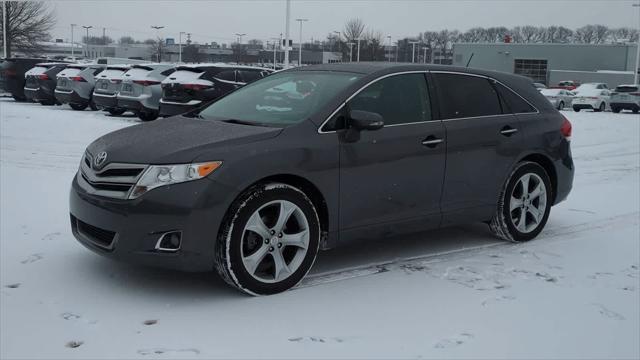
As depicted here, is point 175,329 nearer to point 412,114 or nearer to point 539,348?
point 539,348

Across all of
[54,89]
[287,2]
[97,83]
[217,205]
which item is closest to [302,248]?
[217,205]

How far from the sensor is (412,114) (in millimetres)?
5375

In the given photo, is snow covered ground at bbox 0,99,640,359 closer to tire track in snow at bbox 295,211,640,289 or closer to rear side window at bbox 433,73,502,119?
tire track in snow at bbox 295,211,640,289

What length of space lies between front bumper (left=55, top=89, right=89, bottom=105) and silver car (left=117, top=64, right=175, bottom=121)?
3.00m

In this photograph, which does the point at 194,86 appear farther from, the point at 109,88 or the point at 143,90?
the point at 109,88

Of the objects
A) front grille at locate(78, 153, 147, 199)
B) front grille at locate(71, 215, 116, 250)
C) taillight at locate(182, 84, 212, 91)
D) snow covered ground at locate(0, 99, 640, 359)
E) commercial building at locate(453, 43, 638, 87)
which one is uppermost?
commercial building at locate(453, 43, 638, 87)

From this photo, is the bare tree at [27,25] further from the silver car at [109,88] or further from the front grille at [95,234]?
the front grille at [95,234]

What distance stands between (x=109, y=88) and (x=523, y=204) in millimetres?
14042

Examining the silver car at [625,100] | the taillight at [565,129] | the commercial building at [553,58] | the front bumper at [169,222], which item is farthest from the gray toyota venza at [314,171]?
the commercial building at [553,58]

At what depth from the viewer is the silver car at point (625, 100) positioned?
3325 centimetres

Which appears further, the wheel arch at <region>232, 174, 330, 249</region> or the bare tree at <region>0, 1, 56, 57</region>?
the bare tree at <region>0, 1, 56, 57</region>

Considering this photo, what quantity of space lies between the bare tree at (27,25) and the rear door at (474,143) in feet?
174

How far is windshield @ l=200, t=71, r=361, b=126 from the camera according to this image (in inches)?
197

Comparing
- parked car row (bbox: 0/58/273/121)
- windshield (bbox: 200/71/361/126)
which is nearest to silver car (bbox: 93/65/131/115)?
parked car row (bbox: 0/58/273/121)
